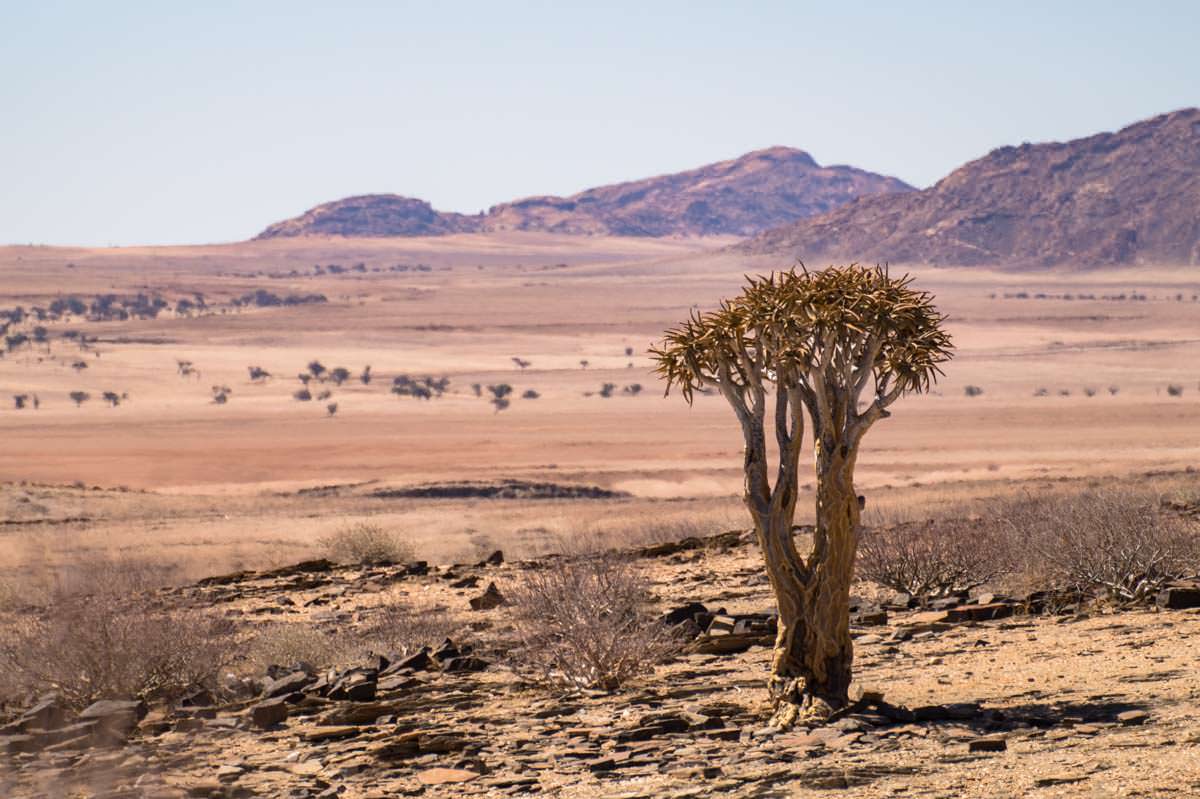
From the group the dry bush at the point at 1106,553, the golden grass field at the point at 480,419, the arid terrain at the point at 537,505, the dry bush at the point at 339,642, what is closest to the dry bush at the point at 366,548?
the arid terrain at the point at 537,505

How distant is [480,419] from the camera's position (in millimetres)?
56156

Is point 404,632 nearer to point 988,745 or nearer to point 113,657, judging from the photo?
point 113,657

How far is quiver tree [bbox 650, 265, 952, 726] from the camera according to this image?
906 centimetres

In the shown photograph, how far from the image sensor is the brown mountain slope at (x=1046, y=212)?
452 feet

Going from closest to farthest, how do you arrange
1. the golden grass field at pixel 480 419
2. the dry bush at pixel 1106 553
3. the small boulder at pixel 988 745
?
the small boulder at pixel 988 745
the dry bush at pixel 1106 553
the golden grass field at pixel 480 419

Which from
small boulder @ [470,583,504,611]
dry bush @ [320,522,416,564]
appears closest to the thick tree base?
small boulder @ [470,583,504,611]

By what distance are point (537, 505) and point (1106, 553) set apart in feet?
64.5

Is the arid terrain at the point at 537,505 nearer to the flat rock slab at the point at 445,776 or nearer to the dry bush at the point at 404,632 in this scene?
the flat rock slab at the point at 445,776

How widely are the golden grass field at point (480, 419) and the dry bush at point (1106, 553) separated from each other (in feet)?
27.9

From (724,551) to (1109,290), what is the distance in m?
110

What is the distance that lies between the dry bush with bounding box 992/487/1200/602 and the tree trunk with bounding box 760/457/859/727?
4.55m

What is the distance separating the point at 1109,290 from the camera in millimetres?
120438

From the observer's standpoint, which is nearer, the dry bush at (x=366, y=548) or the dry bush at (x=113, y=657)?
the dry bush at (x=113, y=657)

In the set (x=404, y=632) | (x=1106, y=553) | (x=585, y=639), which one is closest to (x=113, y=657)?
(x=404, y=632)
